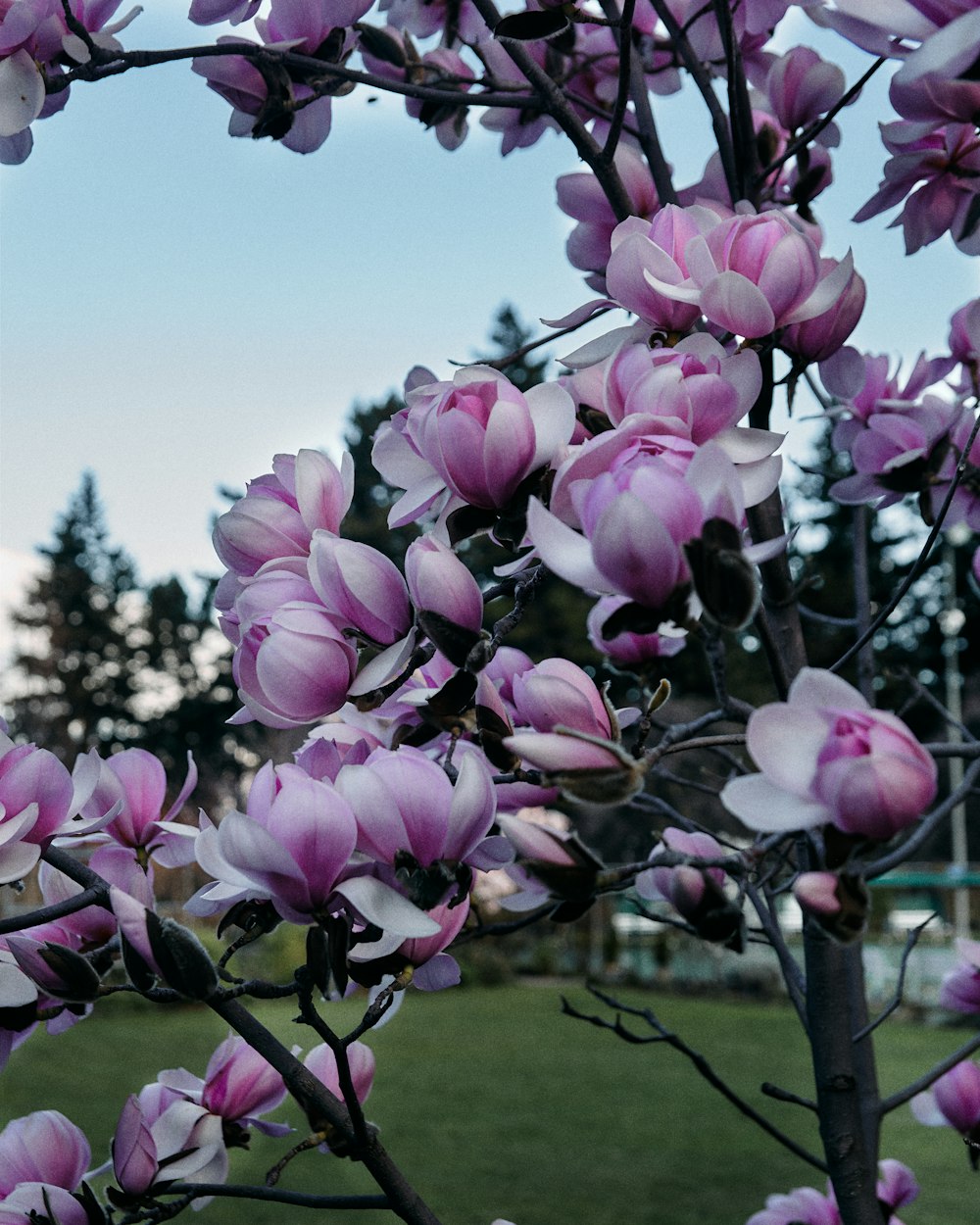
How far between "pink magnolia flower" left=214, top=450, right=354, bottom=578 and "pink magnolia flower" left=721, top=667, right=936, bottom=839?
1.10 ft

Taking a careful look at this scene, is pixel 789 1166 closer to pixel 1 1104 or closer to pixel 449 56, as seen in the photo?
pixel 1 1104

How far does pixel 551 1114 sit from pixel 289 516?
5.63 metres

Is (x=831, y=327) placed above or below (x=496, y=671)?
above

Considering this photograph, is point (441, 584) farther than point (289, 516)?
No

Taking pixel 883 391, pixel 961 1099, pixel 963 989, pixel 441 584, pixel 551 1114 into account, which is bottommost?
pixel 551 1114

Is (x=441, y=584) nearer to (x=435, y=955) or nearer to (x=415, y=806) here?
(x=415, y=806)

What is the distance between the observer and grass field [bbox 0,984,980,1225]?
4.43 meters

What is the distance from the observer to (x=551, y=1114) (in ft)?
19.1

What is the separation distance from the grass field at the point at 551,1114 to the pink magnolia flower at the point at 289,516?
3822 millimetres

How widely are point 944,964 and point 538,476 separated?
10.1m

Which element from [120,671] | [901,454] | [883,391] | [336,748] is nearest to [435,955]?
[336,748]

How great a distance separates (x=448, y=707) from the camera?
2.26 ft

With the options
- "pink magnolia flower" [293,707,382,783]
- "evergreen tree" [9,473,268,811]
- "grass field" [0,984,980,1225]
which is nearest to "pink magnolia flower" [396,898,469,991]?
"pink magnolia flower" [293,707,382,783]

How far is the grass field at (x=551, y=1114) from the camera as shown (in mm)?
4430
